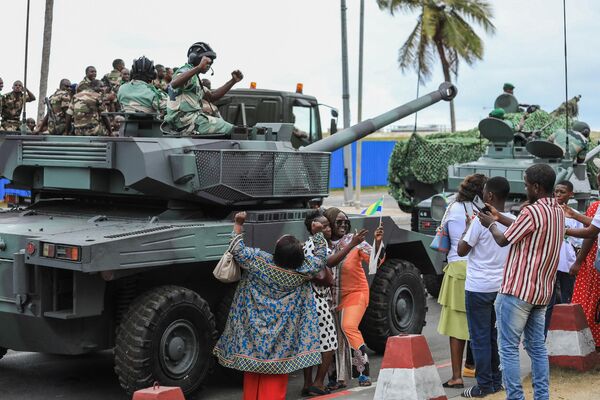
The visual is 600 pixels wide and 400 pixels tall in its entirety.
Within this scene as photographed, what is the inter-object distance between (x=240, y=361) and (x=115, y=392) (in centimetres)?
140

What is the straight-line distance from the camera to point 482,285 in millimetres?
7605

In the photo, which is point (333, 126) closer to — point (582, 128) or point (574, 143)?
point (574, 143)

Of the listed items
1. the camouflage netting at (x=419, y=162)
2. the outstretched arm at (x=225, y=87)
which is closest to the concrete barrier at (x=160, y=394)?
the outstretched arm at (x=225, y=87)

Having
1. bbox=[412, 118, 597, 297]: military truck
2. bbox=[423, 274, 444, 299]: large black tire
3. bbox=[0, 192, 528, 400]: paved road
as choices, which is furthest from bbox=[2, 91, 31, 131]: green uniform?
bbox=[0, 192, 528, 400]: paved road

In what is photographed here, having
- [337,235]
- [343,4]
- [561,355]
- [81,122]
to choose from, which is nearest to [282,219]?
[337,235]

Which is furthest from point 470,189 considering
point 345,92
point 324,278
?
point 345,92

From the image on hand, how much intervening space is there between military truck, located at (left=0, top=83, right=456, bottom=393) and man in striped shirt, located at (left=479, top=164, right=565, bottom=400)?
7.91 feet

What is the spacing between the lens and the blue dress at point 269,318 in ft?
25.2

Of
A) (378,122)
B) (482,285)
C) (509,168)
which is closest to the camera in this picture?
(482,285)

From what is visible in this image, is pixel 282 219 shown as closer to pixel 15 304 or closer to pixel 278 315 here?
pixel 278 315

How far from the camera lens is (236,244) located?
7746 millimetres

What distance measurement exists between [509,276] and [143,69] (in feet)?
13.4

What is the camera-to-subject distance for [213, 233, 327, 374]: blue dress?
25.2 feet

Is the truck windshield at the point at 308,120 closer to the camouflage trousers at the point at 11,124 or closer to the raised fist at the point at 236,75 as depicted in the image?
the camouflage trousers at the point at 11,124
